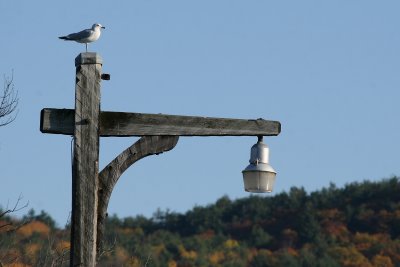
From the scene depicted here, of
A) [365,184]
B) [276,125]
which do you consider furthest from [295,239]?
[276,125]

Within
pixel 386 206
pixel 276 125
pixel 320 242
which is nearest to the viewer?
pixel 276 125

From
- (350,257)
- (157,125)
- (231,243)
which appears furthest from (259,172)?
(231,243)

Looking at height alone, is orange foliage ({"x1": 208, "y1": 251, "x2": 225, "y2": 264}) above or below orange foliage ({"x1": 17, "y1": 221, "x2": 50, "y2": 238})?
above

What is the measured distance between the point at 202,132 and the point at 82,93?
1045 mm

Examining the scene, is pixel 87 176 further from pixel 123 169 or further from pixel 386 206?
pixel 386 206

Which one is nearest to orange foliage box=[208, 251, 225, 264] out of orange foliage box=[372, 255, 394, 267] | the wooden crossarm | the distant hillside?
the distant hillside

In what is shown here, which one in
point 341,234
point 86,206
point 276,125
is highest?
point 341,234

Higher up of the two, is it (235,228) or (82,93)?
(235,228)

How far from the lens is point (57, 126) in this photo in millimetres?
10852

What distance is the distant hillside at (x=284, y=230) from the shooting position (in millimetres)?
90938

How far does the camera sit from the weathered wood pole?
10711 millimetres

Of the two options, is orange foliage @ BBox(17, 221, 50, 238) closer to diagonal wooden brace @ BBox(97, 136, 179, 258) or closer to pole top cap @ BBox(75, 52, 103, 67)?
diagonal wooden brace @ BBox(97, 136, 179, 258)

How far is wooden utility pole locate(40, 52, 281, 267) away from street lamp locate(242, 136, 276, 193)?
721 mm

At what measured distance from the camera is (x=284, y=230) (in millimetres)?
106500
